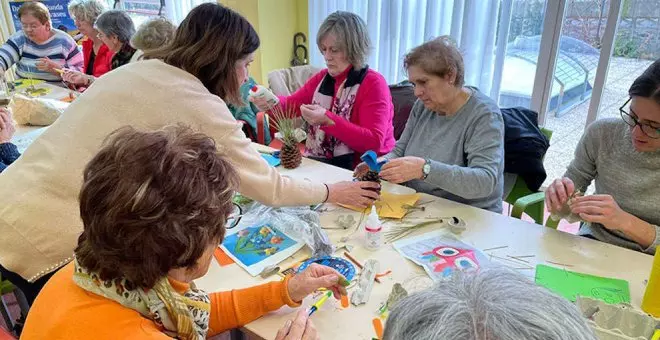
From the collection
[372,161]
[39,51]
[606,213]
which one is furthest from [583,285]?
[39,51]

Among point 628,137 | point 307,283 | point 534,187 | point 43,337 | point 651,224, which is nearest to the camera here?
point 43,337

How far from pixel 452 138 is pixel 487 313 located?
142 centimetres

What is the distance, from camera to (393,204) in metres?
1.70

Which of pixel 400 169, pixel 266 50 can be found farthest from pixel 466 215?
pixel 266 50

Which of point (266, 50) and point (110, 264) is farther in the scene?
point (266, 50)

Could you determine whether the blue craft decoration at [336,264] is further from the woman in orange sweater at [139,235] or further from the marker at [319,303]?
the woman in orange sweater at [139,235]

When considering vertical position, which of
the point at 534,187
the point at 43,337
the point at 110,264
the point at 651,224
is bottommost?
the point at 534,187

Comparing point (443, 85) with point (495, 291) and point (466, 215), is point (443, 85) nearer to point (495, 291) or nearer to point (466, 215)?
point (466, 215)

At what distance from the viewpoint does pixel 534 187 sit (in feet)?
6.57

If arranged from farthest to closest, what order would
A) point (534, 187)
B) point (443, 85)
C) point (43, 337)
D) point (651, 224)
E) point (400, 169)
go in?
point (534, 187) < point (443, 85) < point (400, 169) < point (651, 224) < point (43, 337)

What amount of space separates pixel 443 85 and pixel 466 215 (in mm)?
531

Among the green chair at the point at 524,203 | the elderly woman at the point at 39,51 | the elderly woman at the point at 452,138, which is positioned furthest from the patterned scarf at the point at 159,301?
the elderly woman at the point at 39,51

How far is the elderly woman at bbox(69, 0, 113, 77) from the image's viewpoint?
339 centimetres

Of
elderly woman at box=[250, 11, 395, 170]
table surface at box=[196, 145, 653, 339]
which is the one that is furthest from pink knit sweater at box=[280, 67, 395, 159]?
table surface at box=[196, 145, 653, 339]
